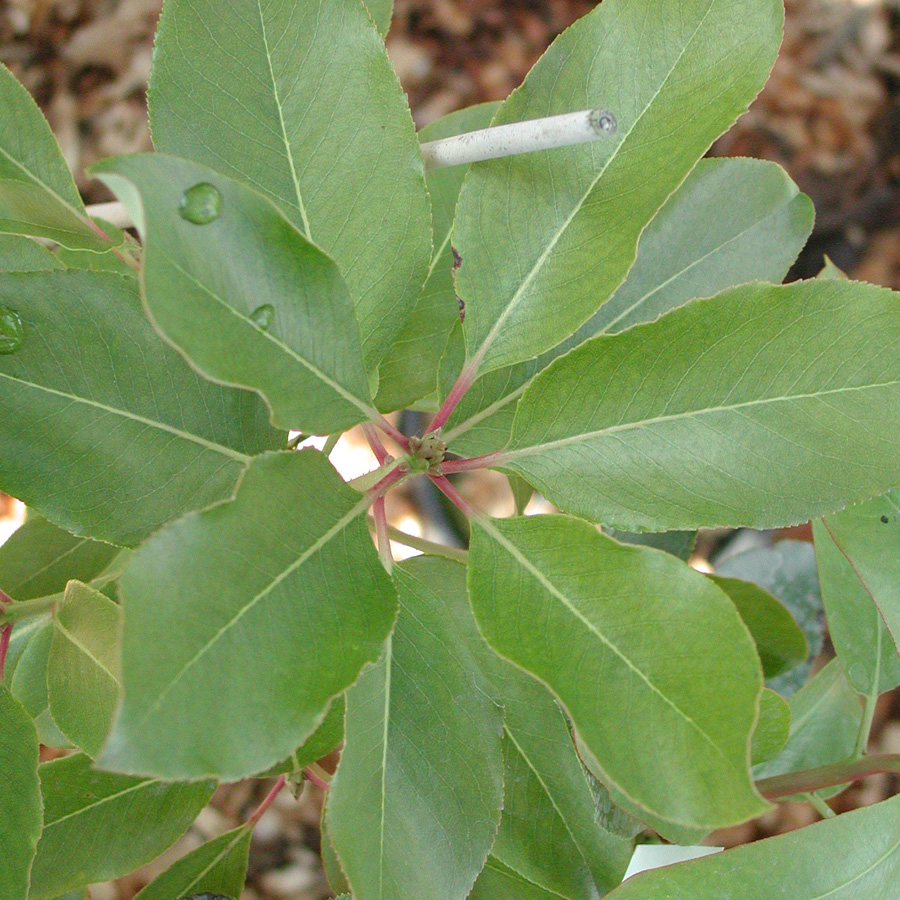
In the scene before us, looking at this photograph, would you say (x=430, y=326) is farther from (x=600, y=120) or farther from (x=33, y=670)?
(x=33, y=670)

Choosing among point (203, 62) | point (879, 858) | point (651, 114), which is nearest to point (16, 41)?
point (203, 62)

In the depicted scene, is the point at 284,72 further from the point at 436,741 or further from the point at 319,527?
the point at 436,741

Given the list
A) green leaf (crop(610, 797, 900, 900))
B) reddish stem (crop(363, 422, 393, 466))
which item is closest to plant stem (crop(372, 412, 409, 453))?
reddish stem (crop(363, 422, 393, 466))

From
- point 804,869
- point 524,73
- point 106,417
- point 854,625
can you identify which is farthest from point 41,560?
point 524,73

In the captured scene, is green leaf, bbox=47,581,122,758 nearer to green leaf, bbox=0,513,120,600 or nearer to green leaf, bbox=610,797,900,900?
green leaf, bbox=0,513,120,600

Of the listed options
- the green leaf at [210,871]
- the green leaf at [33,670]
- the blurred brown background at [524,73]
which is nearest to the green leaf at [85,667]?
the green leaf at [33,670]

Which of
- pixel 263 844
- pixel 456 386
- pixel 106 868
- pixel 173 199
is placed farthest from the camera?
pixel 263 844
